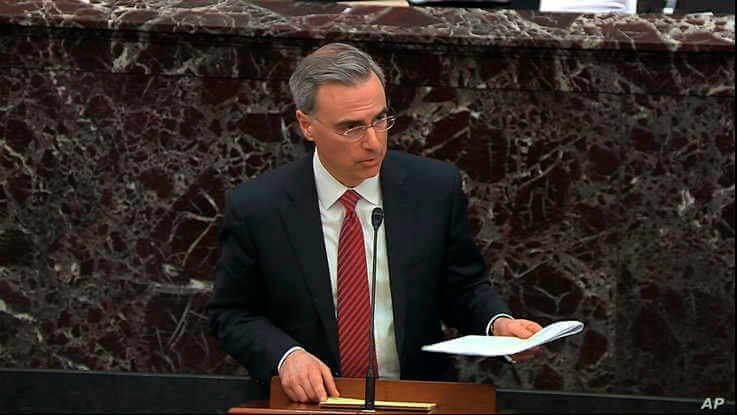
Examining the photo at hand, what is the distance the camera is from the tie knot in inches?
120

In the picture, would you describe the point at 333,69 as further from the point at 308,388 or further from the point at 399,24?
the point at 399,24

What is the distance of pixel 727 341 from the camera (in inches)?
146

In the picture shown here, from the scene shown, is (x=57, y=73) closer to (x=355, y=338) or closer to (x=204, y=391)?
(x=204, y=391)

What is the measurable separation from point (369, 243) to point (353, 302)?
0.40 feet

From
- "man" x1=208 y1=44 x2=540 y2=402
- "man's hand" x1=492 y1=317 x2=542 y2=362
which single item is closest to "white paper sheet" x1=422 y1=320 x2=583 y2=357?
"man's hand" x1=492 y1=317 x2=542 y2=362

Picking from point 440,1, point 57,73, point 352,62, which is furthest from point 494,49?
point 57,73

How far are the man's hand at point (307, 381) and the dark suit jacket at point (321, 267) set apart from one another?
0.85 ft

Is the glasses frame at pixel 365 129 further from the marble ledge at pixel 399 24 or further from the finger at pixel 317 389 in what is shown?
the marble ledge at pixel 399 24

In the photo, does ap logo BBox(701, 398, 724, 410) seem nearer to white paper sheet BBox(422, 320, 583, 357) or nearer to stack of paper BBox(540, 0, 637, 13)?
stack of paper BBox(540, 0, 637, 13)

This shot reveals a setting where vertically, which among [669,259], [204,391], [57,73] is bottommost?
[204,391]

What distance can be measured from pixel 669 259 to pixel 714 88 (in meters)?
0.43

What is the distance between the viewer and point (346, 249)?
9.89ft

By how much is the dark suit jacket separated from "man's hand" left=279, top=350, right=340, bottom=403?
258 millimetres

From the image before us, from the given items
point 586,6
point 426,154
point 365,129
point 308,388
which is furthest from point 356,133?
point 586,6
